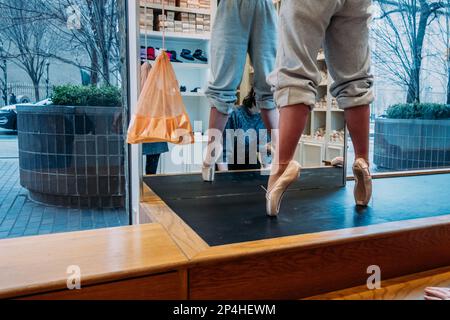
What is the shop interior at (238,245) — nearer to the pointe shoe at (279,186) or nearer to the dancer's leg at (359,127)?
the pointe shoe at (279,186)

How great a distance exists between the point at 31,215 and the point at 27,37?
899 mm

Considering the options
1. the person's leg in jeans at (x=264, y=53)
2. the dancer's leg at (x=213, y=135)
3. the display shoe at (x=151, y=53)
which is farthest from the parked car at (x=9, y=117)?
the person's leg in jeans at (x=264, y=53)

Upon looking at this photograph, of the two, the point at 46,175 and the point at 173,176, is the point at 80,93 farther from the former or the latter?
the point at 173,176

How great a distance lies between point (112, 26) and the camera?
1893 millimetres

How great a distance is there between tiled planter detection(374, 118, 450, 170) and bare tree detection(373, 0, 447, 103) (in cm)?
24

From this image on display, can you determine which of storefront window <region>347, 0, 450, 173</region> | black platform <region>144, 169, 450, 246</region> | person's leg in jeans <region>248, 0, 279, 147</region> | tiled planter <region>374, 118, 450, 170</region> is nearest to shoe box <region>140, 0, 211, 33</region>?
person's leg in jeans <region>248, 0, 279, 147</region>

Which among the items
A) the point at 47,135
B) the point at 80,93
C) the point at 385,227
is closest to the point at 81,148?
the point at 47,135

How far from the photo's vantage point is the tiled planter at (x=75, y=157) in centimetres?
199

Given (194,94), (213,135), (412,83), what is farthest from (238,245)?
(412,83)

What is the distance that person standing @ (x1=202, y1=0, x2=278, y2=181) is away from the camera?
5.18 ft

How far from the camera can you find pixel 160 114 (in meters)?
1.18

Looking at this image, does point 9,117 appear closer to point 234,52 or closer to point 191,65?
point 191,65

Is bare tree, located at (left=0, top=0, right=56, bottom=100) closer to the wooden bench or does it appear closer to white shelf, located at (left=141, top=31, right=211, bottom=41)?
white shelf, located at (left=141, top=31, right=211, bottom=41)
